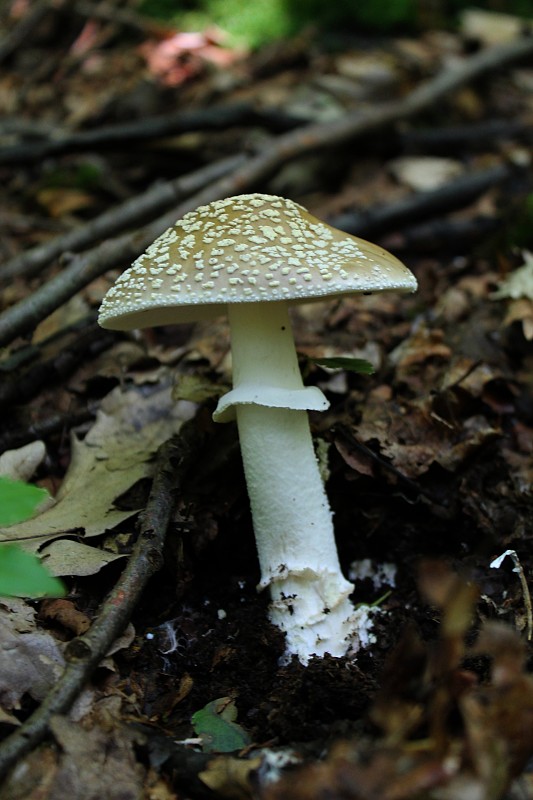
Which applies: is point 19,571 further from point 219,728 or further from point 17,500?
point 219,728

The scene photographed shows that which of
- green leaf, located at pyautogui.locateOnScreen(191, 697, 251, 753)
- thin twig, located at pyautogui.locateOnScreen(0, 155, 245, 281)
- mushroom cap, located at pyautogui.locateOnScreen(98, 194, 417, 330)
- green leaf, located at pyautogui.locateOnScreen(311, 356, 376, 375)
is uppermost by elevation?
mushroom cap, located at pyautogui.locateOnScreen(98, 194, 417, 330)

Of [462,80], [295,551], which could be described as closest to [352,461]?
[295,551]

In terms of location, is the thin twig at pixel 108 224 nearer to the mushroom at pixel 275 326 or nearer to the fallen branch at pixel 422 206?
the fallen branch at pixel 422 206

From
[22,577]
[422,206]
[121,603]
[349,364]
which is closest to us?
[22,577]

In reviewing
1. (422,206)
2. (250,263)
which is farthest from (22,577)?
(422,206)

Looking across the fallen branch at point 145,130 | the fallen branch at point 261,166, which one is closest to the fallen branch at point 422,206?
the fallen branch at point 261,166

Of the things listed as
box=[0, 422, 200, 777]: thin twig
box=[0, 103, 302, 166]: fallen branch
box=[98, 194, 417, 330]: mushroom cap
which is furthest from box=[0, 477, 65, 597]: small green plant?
box=[0, 103, 302, 166]: fallen branch

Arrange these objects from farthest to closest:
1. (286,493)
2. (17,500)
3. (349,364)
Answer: (349,364) → (286,493) → (17,500)

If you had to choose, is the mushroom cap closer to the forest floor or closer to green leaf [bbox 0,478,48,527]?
green leaf [bbox 0,478,48,527]
